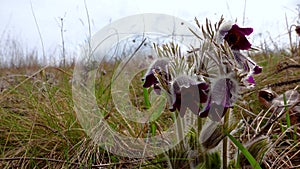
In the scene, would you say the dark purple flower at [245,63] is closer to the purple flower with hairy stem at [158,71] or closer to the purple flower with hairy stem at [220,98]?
the purple flower with hairy stem at [220,98]

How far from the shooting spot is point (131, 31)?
4.29ft

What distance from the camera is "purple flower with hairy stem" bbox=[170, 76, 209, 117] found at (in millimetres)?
786

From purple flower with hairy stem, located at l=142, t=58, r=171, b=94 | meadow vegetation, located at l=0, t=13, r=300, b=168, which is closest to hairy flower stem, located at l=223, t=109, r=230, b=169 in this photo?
meadow vegetation, located at l=0, t=13, r=300, b=168

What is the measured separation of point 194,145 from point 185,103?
12 cm

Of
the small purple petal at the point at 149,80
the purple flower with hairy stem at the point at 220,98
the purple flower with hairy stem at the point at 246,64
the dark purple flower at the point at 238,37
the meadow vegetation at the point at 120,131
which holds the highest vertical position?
the dark purple flower at the point at 238,37

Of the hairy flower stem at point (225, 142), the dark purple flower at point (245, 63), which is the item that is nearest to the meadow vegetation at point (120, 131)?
the hairy flower stem at point (225, 142)

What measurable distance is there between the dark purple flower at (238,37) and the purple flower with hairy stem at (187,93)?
140 millimetres

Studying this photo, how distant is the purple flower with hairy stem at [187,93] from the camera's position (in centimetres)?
79

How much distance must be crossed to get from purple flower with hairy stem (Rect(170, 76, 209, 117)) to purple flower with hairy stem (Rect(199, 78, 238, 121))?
0.06ft

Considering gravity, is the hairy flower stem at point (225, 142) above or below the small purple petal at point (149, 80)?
below

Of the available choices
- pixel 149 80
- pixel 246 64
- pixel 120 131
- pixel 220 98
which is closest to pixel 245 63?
pixel 246 64

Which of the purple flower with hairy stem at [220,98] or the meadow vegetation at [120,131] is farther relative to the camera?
the meadow vegetation at [120,131]

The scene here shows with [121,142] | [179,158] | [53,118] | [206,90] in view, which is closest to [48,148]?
[53,118]

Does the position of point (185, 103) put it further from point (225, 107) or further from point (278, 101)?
point (278, 101)
